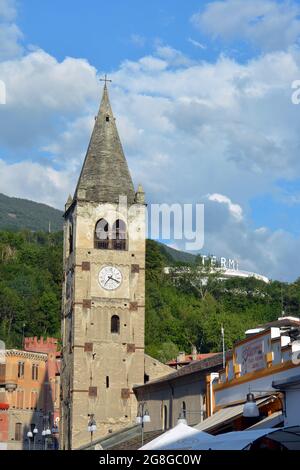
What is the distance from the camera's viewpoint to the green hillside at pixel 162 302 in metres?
101

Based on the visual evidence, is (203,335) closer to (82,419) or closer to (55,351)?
(55,351)

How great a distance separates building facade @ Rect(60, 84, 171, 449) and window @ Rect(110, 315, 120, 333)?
Result: 67 millimetres

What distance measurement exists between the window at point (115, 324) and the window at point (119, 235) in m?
4.83

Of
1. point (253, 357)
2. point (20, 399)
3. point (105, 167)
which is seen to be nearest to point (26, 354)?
point (20, 399)

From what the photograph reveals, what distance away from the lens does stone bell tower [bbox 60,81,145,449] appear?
194 feet

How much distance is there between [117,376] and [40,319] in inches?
1842

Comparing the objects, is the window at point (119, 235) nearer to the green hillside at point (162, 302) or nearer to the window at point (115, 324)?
the window at point (115, 324)

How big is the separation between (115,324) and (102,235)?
6.29m

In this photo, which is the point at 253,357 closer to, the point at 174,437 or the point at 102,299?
the point at 174,437

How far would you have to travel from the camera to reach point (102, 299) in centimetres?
6088

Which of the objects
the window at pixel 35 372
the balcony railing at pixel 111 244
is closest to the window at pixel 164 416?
the balcony railing at pixel 111 244

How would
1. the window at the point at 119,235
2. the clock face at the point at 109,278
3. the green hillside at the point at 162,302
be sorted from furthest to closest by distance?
the green hillside at the point at 162,302
the window at the point at 119,235
the clock face at the point at 109,278
